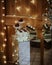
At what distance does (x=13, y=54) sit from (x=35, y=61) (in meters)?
0.56

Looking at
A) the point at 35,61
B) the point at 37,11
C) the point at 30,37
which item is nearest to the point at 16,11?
the point at 37,11

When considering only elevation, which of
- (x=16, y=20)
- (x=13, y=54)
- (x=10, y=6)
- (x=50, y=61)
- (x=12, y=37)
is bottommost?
(x=50, y=61)

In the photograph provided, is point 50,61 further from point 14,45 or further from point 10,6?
point 10,6

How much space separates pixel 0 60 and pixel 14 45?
Result: 0.24 m

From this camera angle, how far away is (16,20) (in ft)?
6.55

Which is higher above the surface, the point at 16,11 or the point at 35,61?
the point at 16,11

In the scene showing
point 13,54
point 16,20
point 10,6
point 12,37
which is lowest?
point 13,54

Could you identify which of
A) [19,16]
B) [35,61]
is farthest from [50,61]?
[19,16]

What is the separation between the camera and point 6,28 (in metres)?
2.19

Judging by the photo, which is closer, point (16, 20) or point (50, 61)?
point (16, 20)

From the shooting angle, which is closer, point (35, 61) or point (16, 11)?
point (16, 11)

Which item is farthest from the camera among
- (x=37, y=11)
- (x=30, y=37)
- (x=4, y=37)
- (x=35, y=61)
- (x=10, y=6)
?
(x=30, y=37)

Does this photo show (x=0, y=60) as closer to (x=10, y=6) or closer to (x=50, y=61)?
(x=10, y=6)

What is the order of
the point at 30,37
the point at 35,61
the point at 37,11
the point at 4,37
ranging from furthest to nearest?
the point at 30,37
the point at 35,61
the point at 4,37
the point at 37,11
